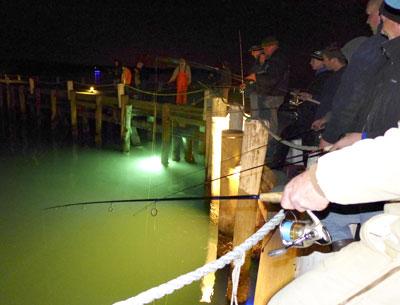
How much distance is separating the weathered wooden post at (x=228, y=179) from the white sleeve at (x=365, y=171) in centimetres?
311

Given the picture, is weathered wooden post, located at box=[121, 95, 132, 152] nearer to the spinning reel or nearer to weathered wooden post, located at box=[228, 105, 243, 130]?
weathered wooden post, located at box=[228, 105, 243, 130]

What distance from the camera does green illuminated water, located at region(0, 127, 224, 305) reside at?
5.59 meters

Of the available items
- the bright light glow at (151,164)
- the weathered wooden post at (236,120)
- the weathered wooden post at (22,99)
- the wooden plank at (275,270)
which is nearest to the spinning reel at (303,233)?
the wooden plank at (275,270)

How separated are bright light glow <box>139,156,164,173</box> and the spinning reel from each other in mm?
9186

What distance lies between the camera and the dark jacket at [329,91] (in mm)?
4027

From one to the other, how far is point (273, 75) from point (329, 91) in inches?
81.1

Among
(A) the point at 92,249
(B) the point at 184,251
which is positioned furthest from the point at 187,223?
(A) the point at 92,249

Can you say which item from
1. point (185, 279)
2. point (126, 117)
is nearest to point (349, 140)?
point (185, 279)

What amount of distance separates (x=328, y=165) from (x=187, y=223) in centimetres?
640

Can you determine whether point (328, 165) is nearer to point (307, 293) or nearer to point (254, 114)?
point (307, 293)

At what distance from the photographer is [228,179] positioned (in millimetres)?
5152

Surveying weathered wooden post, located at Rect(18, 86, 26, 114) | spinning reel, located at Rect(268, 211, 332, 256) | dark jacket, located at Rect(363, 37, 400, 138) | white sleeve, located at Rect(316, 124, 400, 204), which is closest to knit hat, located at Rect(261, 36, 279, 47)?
dark jacket, located at Rect(363, 37, 400, 138)

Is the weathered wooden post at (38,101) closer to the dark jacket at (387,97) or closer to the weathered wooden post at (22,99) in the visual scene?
the weathered wooden post at (22,99)

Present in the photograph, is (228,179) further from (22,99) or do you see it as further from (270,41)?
(22,99)
